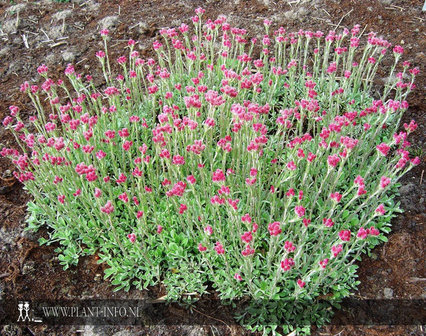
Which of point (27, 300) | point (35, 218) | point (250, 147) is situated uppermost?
point (250, 147)

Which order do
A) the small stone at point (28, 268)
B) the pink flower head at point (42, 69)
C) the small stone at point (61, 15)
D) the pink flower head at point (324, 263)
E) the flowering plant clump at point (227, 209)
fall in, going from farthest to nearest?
the small stone at point (61, 15), the pink flower head at point (42, 69), the small stone at point (28, 268), the flowering plant clump at point (227, 209), the pink flower head at point (324, 263)

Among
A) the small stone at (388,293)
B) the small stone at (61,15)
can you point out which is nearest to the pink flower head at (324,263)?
the small stone at (388,293)

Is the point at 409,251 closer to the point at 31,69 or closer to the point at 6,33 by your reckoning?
the point at 31,69

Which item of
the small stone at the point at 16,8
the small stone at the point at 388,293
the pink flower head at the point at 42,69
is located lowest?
the small stone at the point at 388,293

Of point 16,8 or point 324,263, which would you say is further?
point 16,8

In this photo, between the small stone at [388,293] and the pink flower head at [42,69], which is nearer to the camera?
the small stone at [388,293]

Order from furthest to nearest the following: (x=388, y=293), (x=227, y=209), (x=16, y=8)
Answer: (x=16, y=8)
(x=388, y=293)
(x=227, y=209)

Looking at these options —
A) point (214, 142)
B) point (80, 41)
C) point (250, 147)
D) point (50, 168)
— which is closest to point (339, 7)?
point (214, 142)

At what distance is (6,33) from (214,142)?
4.14m

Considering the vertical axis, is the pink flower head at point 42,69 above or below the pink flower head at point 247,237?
above

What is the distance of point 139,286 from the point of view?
293 cm

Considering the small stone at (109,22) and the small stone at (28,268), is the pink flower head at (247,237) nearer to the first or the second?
the small stone at (28,268)

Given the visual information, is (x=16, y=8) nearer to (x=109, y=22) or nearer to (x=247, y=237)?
(x=109, y=22)

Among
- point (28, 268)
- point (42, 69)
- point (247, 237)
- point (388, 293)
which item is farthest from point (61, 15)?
point (388, 293)
